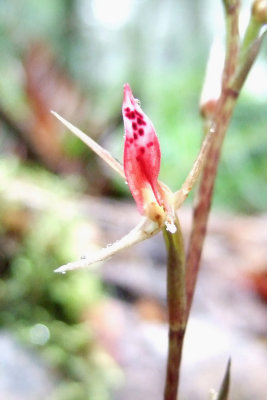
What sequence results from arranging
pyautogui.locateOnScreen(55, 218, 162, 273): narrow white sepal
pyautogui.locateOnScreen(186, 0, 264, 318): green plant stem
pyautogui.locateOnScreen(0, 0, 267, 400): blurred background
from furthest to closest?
pyautogui.locateOnScreen(0, 0, 267, 400): blurred background → pyautogui.locateOnScreen(186, 0, 264, 318): green plant stem → pyautogui.locateOnScreen(55, 218, 162, 273): narrow white sepal

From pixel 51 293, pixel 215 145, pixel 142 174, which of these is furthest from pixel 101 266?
pixel 142 174

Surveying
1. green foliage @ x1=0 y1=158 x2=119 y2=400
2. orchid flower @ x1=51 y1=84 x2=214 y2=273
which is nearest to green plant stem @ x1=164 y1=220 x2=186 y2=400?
orchid flower @ x1=51 y1=84 x2=214 y2=273

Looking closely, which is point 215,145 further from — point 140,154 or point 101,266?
point 101,266

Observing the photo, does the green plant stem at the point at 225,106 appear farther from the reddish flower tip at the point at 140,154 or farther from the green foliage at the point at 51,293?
the green foliage at the point at 51,293

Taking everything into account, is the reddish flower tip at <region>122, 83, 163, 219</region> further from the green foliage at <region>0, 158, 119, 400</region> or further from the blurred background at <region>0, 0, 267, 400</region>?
the green foliage at <region>0, 158, 119, 400</region>

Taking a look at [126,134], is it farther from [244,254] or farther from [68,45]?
[68,45]

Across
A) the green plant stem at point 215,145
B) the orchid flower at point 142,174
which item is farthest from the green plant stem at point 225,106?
the orchid flower at point 142,174

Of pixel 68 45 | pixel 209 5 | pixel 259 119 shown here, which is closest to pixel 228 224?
pixel 259 119
